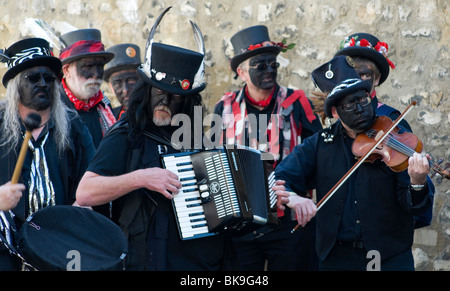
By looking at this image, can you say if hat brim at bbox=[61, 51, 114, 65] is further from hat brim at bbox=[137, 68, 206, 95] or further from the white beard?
hat brim at bbox=[137, 68, 206, 95]

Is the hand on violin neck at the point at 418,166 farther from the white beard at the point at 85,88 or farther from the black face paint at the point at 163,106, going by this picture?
the white beard at the point at 85,88

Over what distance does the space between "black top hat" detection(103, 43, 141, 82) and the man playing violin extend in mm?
2364

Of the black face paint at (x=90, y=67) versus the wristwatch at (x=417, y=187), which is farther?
the black face paint at (x=90, y=67)

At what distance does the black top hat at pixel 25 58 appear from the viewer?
438 centimetres

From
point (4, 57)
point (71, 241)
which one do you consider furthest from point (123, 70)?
point (71, 241)

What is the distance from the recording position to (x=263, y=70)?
5973 mm

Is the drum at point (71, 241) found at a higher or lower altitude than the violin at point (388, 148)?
lower

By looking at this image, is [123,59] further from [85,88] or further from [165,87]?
[165,87]

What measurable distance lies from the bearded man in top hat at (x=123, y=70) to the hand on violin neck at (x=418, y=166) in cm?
298

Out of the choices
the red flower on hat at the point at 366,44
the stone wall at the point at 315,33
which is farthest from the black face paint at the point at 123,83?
the red flower on hat at the point at 366,44

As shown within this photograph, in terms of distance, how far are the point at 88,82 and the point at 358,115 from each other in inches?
92.9

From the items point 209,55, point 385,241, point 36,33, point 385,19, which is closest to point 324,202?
point 385,241

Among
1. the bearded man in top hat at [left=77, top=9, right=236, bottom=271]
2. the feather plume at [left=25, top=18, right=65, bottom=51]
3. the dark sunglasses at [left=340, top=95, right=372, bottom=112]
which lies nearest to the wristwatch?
the dark sunglasses at [left=340, top=95, right=372, bottom=112]

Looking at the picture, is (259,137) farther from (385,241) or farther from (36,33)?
(36,33)
